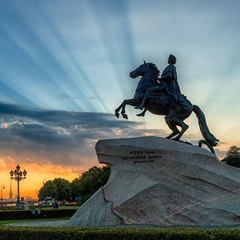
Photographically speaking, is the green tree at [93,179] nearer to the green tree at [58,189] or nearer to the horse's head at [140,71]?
the green tree at [58,189]

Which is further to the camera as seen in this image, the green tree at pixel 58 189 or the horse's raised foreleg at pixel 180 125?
the green tree at pixel 58 189

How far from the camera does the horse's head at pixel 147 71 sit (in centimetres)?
1706

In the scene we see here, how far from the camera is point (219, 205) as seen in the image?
14602mm

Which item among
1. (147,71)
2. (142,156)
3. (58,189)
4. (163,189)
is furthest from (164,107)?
(58,189)

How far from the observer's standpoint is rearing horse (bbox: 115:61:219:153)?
16547 millimetres

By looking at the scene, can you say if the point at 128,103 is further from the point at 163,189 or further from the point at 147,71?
the point at 163,189

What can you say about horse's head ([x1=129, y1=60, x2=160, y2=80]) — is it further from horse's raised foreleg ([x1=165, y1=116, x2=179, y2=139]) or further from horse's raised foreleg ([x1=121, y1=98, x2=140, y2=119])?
horse's raised foreleg ([x1=165, y1=116, x2=179, y2=139])

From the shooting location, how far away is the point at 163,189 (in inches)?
572

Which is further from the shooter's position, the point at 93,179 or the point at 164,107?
the point at 93,179

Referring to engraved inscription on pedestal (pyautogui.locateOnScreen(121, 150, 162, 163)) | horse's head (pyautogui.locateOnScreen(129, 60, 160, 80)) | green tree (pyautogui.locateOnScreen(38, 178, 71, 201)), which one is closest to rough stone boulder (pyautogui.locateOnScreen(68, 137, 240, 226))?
engraved inscription on pedestal (pyautogui.locateOnScreen(121, 150, 162, 163))

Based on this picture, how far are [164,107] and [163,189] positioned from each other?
3.42 m

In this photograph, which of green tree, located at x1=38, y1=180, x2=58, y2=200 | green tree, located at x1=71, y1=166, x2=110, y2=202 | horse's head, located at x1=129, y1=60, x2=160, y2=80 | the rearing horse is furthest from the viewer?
green tree, located at x1=38, y1=180, x2=58, y2=200

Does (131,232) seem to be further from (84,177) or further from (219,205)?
(84,177)

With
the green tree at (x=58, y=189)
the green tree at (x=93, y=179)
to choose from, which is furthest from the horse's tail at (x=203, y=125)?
the green tree at (x=58, y=189)
